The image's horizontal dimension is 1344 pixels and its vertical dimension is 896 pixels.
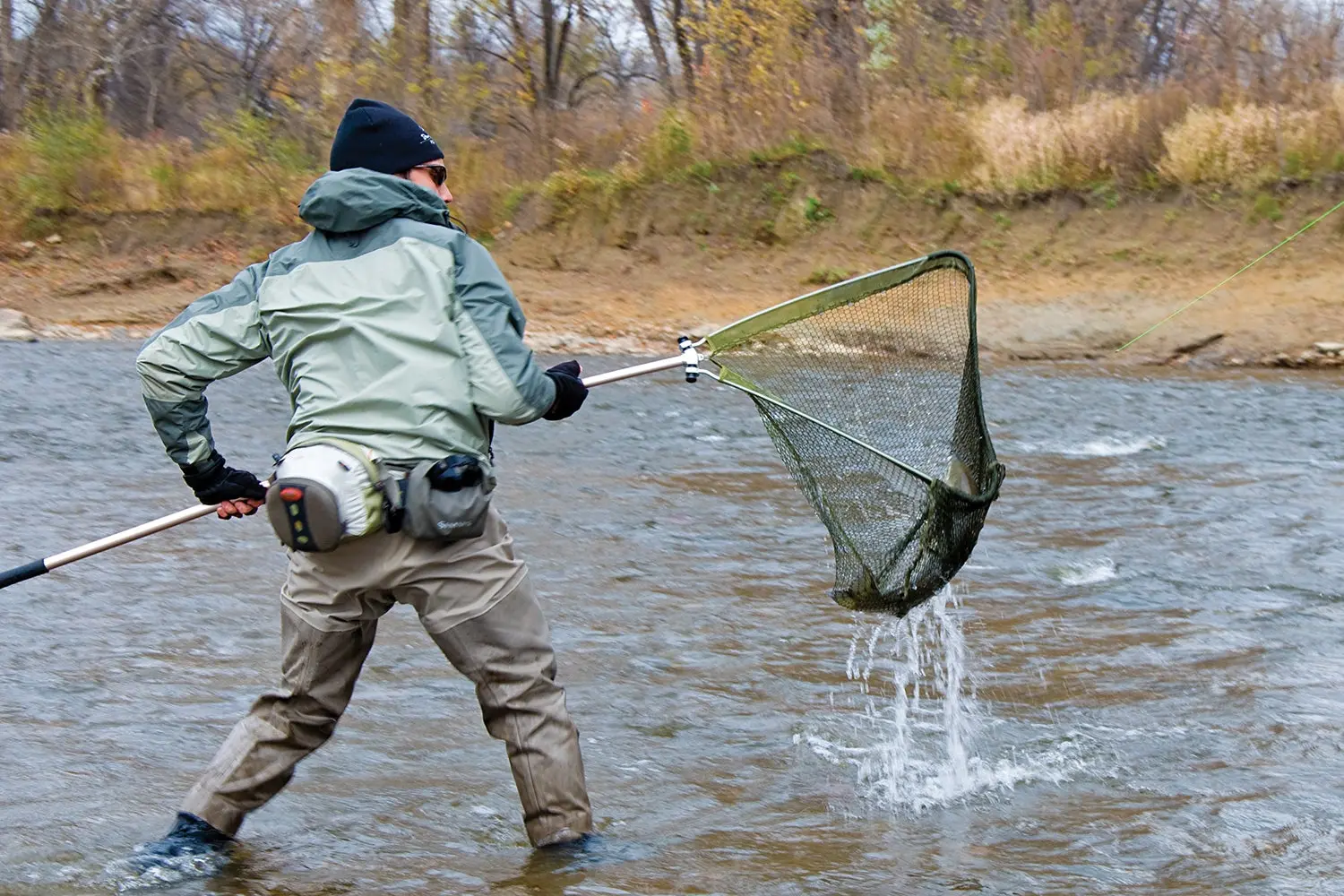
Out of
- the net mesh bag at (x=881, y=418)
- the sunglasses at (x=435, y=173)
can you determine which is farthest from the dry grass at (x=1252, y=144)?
the sunglasses at (x=435, y=173)

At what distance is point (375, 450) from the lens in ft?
11.9

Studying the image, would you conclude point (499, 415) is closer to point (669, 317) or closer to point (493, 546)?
point (493, 546)

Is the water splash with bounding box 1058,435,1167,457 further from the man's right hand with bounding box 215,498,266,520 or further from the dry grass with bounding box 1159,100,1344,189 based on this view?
the dry grass with bounding box 1159,100,1344,189

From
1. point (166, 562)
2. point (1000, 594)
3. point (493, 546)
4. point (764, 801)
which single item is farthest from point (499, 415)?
point (166, 562)

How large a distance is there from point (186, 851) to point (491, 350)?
149cm

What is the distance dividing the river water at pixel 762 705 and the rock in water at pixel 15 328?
9.48 metres

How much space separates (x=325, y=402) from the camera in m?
3.64

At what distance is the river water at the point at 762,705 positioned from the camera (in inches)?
156

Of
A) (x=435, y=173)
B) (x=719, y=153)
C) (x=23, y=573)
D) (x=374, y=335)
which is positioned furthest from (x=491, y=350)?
(x=719, y=153)

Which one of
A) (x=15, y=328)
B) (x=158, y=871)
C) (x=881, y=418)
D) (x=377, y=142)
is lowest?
(x=158, y=871)

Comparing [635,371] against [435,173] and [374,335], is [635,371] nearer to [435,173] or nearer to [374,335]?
[435,173]

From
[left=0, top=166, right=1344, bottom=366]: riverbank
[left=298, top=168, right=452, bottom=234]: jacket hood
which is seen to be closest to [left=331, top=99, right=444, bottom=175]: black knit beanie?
[left=298, top=168, right=452, bottom=234]: jacket hood

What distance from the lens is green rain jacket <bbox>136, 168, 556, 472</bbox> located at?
11.8ft

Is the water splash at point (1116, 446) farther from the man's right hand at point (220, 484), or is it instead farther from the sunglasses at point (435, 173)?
the man's right hand at point (220, 484)
